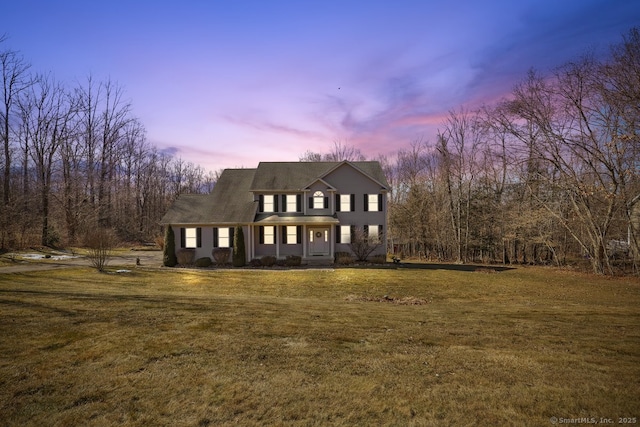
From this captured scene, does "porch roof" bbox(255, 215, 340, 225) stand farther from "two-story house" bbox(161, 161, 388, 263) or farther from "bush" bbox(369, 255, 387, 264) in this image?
"bush" bbox(369, 255, 387, 264)

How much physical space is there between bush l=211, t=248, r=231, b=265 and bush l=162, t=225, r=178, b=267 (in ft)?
9.00

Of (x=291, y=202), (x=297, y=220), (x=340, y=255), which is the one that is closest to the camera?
(x=297, y=220)

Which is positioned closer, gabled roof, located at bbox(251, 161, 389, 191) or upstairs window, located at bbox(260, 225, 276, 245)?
upstairs window, located at bbox(260, 225, 276, 245)

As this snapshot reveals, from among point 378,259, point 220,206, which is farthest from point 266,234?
point 378,259

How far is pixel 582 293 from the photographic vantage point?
15375 millimetres

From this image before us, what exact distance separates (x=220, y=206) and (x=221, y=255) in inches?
166

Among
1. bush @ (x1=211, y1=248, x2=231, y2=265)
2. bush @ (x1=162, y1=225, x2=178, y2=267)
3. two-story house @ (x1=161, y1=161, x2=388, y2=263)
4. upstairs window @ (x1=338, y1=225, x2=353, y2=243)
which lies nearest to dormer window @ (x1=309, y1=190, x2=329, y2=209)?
two-story house @ (x1=161, y1=161, x2=388, y2=263)

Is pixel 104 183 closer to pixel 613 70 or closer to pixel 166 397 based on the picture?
pixel 166 397

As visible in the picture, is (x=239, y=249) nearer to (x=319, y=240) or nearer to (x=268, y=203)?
(x=268, y=203)

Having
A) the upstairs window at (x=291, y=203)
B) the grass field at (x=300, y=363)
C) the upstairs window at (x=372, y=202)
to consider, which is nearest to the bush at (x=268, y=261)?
the upstairs window at (x=291, y=203)

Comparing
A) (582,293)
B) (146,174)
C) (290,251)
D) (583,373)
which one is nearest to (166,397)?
(583,373)

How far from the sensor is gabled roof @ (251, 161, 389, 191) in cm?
2608

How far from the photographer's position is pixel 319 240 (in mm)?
25578

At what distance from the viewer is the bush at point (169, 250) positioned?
23.0 metres
